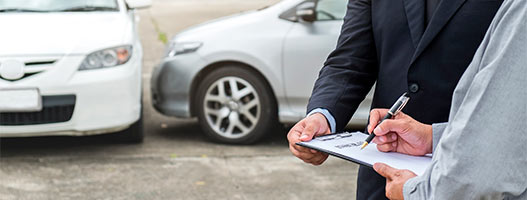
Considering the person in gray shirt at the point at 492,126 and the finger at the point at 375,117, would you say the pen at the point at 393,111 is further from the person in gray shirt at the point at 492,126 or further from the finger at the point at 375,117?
the person in gray shirt at the point at 492,126

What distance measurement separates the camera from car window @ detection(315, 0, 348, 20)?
6.40 meters

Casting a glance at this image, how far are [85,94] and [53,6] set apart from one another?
43.1 inches

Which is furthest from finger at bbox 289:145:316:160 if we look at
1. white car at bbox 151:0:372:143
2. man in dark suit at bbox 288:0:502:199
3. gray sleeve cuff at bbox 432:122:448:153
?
white car at bbox 151:0:372:143

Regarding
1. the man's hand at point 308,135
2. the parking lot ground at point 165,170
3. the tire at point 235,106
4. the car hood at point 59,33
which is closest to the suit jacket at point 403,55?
the man's hand at point 308,135

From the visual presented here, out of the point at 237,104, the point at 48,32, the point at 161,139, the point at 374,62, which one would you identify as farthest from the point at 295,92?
the point at 374,62

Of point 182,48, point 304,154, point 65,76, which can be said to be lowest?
point 182,48

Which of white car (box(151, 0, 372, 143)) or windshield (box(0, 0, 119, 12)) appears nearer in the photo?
white car (box(151, 0, 372, 143))

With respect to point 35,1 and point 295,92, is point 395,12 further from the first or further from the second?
point 35,1

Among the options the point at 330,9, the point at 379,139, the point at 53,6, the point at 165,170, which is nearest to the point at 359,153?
the point at 379,139

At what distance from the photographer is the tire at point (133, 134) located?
6445 millimetres

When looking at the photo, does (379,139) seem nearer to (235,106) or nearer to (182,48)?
(235,106)

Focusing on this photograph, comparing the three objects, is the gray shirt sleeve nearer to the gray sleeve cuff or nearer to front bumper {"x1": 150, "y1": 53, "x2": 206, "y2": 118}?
the gray sleeve cuff

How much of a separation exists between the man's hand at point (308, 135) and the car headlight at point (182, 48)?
4659 mm

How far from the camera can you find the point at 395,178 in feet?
5.41
